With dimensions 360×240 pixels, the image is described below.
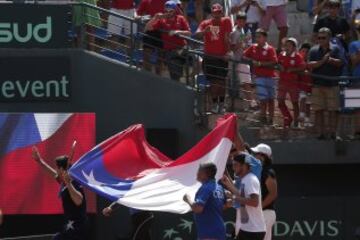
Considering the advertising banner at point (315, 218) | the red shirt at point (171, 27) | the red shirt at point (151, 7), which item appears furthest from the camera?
the red shirt at point (151, 7)

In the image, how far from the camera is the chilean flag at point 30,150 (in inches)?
658

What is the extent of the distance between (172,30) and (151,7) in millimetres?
1062

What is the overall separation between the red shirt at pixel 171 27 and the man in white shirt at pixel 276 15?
7.91 feet

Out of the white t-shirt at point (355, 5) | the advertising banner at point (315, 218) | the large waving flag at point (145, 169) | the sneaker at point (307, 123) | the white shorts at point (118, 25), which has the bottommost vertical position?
the advertising banner at point (315, 218)

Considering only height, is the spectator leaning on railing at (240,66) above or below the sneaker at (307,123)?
above

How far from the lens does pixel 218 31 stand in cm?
1727

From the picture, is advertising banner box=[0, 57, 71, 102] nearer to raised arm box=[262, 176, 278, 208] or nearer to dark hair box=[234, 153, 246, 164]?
raised arm box=[262, 176, 278, 208]

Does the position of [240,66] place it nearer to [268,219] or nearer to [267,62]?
[267,62]

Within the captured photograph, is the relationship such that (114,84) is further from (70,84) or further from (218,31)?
(218,31)

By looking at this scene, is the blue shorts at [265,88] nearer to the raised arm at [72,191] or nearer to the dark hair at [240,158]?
the raised arm at [72,191]

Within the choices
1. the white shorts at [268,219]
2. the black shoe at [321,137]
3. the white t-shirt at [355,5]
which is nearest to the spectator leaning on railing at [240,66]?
the black shoe at [321,137]

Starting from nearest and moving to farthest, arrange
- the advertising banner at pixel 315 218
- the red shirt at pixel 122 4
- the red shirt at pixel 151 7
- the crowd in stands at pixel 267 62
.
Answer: the advertising banner at pixel 315 218 → the crowd in stands at pixel 267 62 → the red shirt at pixel 151 7 → the red shirt at pixel 122 4

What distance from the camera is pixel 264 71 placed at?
17062mm

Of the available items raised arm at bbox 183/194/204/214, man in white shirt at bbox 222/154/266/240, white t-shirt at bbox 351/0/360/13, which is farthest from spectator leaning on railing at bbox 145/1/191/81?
raised arm at bbox 183/194/204/214
